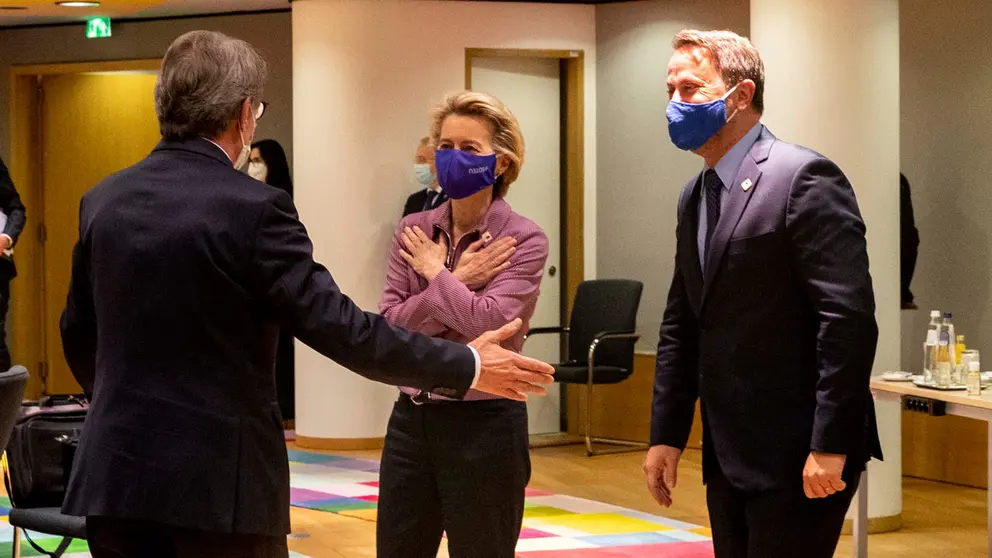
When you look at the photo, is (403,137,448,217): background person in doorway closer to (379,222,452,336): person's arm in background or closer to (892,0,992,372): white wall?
(892,0,992,372): white wall

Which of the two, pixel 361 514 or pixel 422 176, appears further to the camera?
pixel 422 176

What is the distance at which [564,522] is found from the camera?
6.13 meters

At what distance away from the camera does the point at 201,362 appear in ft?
6.79

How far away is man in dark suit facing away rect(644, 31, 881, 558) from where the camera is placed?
2436mm

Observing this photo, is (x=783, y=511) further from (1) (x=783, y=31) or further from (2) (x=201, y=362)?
(1) (x=783, y=31)

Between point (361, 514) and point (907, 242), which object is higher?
point (907, 242)

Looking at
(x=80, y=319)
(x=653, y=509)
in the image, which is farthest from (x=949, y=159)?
(x=80, y=319)

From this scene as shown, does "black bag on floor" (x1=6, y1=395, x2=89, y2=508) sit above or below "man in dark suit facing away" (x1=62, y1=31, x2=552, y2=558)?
below

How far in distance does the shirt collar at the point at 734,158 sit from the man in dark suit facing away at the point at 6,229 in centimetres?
482

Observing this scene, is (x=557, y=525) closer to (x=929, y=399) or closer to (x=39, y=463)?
(x=929, y=399)

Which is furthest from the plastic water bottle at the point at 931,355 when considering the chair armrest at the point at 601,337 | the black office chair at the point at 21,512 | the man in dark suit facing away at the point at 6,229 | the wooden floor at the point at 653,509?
the man in dark suit facing away at the point at 6,229

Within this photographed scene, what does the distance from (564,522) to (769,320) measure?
376 centimetres

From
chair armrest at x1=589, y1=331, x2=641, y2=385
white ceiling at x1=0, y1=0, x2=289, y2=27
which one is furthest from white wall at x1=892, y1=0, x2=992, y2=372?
white ceiling at x1=0, y1=0, x2=289, y2=27

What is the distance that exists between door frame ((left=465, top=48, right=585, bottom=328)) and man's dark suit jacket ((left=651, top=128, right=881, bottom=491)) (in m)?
6.01
